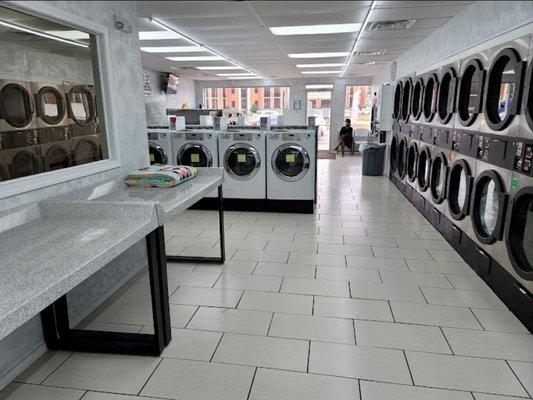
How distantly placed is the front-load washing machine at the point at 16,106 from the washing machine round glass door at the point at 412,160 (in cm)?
494

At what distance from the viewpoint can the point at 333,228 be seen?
455 centimetres

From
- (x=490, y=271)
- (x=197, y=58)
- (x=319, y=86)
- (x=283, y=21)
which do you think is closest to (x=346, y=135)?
(x=319, y=86)

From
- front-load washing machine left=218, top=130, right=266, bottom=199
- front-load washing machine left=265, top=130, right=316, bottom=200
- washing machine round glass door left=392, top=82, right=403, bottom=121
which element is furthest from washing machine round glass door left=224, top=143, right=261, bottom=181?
washing machine round glass door left=392, top=82, right=403, bottom=121

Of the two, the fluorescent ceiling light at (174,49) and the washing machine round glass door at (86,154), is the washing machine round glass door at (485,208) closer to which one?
the washing machine round glass door at (86,154)

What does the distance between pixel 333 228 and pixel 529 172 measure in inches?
93.1

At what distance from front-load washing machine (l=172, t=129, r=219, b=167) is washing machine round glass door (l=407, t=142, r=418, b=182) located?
2922 millimetres

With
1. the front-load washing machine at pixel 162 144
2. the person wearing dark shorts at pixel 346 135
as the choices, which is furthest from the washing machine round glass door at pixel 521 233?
the person wearing dark shorts at pixel 346 135

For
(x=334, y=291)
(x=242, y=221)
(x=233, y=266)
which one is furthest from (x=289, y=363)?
(x=242, y=221)

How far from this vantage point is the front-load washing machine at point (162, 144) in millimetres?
5371

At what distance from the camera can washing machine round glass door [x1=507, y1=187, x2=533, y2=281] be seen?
8.39 feet

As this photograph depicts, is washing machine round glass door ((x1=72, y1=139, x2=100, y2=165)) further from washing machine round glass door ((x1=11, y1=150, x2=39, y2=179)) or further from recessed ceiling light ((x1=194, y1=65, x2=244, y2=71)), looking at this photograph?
recessed ceiling light ((x1=194, y1=65, x2=244, y2=71))

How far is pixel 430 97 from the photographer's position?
5.16m

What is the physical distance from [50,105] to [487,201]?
4619 mm

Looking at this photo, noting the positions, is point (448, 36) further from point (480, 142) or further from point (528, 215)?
point (528, 215)
